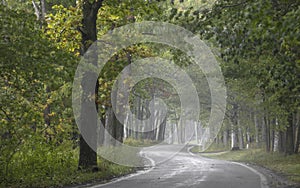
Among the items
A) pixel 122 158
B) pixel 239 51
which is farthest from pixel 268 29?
pixel 122 158

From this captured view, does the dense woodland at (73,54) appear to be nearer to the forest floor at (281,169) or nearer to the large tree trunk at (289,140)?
the forest floor at (281,169)

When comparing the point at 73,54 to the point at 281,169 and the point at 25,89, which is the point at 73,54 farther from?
the point at 281,169

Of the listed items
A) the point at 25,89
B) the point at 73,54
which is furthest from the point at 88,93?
the point at 25,89

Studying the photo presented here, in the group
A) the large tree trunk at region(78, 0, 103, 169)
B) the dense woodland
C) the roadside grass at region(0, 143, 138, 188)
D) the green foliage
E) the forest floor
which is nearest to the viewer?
the dense woodland

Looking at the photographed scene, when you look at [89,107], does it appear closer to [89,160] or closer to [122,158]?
[89,160]

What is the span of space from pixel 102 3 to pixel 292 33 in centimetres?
1207

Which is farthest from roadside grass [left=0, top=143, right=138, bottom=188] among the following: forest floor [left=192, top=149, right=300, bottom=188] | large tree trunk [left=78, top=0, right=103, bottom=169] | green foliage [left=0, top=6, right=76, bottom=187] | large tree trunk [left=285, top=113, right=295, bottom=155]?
large tree trunk [left=285, top=113, right=295, bottom=155]

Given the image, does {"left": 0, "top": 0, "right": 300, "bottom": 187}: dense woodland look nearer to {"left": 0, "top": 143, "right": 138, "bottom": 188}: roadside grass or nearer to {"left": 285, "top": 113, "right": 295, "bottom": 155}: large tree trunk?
{"left": 0, "top": 143, "right": 138, "bottom": 188}: roadside grass

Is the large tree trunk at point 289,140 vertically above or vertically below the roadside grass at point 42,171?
above

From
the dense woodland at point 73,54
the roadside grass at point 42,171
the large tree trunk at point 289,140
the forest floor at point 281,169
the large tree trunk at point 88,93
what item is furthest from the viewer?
the large tree trunk at point 289,140

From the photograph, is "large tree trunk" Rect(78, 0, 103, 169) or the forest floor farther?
"large tree trunk" Rect(78, 0, 103, 169)

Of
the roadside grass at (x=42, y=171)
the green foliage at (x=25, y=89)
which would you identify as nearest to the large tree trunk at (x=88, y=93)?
the roadside grass at (x=42, y=171)

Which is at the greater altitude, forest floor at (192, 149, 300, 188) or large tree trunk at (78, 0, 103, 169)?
large tree trunk at (78, 0, 103, 169)

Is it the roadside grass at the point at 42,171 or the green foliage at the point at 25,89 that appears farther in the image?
the roadside grass at the point at 42,171
